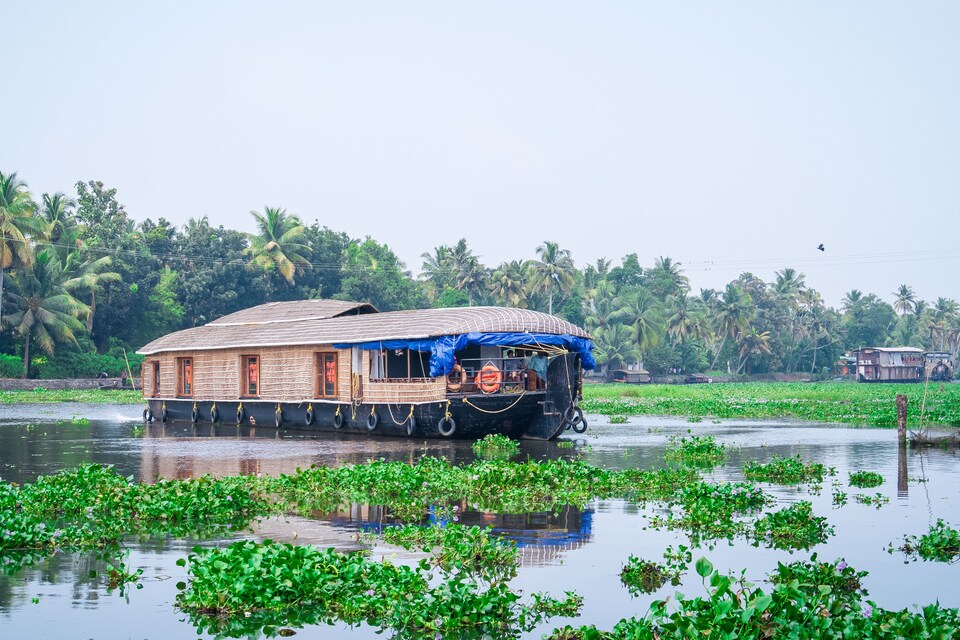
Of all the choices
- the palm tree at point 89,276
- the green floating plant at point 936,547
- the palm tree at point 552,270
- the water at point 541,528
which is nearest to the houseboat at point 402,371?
the water at point 541,528

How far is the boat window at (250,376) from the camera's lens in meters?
30.6

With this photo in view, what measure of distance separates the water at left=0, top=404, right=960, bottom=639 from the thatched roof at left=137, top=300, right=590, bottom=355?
2.60 meters

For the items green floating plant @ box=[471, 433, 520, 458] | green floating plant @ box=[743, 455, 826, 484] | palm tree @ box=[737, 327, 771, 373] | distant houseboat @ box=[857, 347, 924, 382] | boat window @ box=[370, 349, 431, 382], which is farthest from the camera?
distant houseboat @ box=[857, 347, 924, 382]

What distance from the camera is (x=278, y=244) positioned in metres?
67.2

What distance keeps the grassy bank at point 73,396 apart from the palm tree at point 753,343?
180 ft

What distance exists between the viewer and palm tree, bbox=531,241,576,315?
79562mm

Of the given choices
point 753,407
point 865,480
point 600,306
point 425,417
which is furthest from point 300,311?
point 600,306

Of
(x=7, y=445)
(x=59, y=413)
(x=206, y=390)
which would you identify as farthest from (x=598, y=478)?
(x=59, y=413)

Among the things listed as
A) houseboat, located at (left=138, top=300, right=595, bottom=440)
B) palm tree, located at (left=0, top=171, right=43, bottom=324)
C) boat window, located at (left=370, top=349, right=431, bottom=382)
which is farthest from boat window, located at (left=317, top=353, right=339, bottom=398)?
palm tree, located at (left=0, top=171, right=43, bottom=324)

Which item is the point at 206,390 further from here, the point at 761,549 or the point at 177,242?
the point at 177,242

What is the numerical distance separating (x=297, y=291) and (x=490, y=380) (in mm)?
47909

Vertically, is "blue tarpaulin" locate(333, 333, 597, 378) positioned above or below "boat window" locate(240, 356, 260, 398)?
above

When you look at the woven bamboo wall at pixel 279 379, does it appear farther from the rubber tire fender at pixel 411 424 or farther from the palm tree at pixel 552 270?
the palm tree at pixel 552 270

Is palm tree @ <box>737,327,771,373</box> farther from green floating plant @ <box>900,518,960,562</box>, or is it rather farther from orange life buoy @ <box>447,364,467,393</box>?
green floating plant @ <box>900,518,960,562</box>
